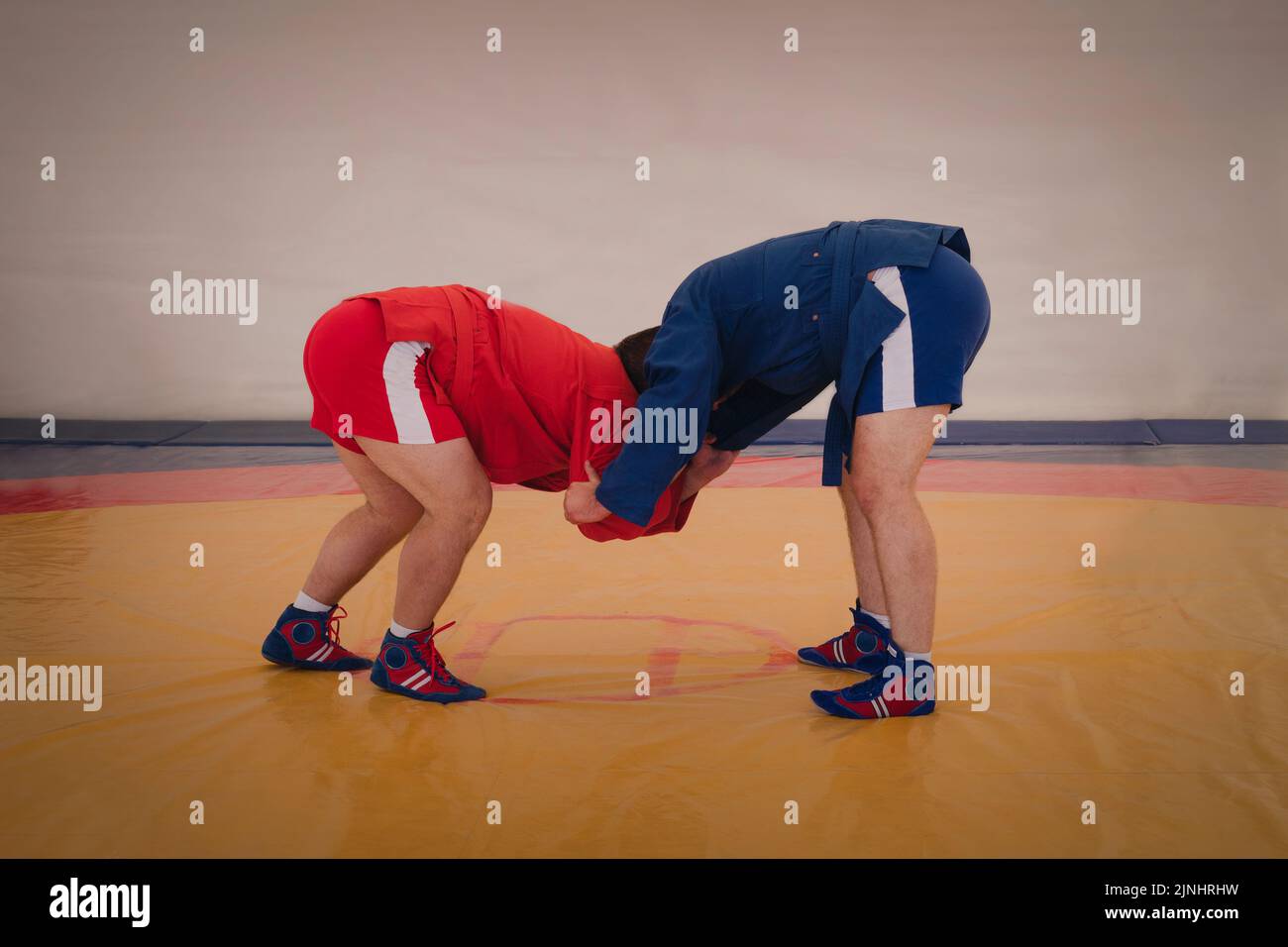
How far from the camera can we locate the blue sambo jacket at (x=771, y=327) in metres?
2.20

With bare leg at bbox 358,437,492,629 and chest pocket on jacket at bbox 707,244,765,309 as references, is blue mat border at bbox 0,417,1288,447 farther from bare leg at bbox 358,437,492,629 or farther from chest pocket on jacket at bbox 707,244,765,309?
bare leg at bbox 358,437,492,629

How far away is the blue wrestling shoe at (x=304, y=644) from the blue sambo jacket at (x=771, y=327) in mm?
807

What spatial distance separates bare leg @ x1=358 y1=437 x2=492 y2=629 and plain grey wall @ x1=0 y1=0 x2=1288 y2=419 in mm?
5318

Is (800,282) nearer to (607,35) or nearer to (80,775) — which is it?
Answer: (80,775)

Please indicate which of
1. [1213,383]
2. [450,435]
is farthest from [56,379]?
[1213,383]

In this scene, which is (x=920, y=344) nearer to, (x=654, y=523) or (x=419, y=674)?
(x=654, y=523)

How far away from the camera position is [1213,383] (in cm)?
742

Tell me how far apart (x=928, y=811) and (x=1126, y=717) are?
2.14 feet

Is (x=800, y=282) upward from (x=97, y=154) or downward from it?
downward

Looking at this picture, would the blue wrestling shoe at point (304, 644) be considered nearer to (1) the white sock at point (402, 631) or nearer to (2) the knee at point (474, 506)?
(1) the white sock at point (402, 631)

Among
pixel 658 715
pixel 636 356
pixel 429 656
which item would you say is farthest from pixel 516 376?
pixel 658 715

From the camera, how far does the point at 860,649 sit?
2.59m

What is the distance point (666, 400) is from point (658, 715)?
2.10ft

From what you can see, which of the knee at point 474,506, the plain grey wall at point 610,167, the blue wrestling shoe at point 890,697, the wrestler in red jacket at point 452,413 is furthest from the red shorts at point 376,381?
the plain grey wall at point 610,167
